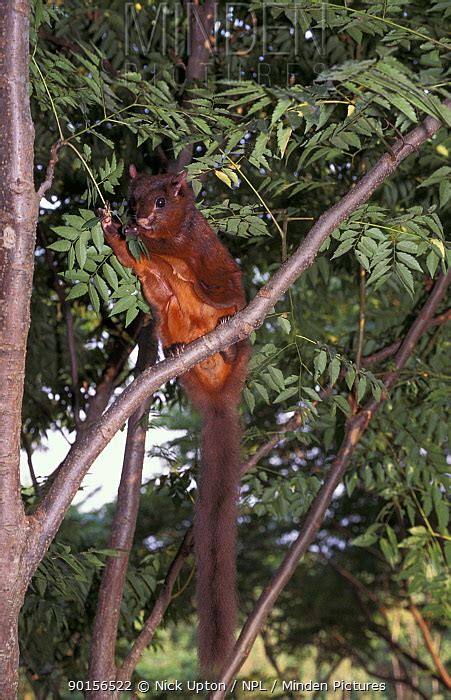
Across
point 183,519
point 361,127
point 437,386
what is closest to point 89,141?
point 437,386

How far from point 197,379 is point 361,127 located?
1.09 meters

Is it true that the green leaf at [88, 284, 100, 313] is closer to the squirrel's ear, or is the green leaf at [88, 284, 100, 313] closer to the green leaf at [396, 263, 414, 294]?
the squirrel's ear

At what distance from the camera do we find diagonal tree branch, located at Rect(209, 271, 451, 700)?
2.44 metres

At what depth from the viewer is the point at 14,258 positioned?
1516 millimetres

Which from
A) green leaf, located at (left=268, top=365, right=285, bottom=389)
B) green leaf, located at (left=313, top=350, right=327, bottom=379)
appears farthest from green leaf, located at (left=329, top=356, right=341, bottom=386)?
green leaf, located at (left=268, top=365, right=285, bottom=389)

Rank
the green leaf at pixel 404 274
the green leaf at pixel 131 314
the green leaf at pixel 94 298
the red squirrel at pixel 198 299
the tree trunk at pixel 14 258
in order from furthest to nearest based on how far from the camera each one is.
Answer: the red squirrel at pixel 198 299 → the green leaf at pixel 131 314 → the green leaf at pixel 94 298 → the green leaf at pixel 404 274 → the tree trunk at pixel 14 258

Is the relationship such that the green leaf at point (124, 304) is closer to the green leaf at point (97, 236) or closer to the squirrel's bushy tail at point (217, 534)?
the green leaf at point (97, 236)

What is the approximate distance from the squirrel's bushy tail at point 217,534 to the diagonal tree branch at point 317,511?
1.06 feet

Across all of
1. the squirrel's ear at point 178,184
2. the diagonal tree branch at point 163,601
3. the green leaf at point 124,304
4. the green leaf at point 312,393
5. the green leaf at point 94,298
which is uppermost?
the squirrel's ear at point 178,184

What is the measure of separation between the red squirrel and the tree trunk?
783 millimetres

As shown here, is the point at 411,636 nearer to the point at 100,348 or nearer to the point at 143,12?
the point at 100,348

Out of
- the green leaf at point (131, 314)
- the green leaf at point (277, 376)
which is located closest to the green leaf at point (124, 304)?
the green leaf at point (131, 314)

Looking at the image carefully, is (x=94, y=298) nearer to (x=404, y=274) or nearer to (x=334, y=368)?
(x=334, y=368)

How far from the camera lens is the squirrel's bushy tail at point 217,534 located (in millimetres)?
1966
